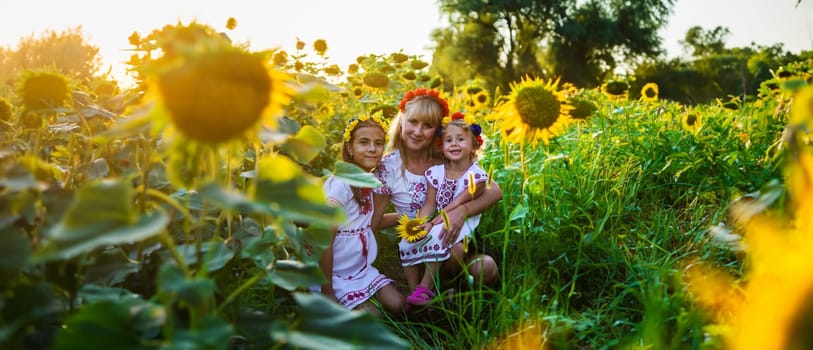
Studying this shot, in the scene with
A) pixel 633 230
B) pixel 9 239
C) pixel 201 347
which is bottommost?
pixel 633 230

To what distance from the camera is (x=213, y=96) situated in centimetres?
79

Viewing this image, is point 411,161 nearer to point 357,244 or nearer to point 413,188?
point 413,188

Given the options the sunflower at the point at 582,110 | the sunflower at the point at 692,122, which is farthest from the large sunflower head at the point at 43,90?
the sunflower at the point at 692,122

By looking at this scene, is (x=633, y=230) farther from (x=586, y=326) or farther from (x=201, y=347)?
(x=201, y=347)

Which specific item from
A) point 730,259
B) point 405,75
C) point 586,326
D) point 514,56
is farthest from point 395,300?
point 514,56

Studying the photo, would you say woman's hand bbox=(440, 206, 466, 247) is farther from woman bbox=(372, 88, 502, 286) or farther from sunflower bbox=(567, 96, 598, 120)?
sunflower bbox=(567, 96, 598, 120)

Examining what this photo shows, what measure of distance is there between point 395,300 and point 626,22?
26.1 metres

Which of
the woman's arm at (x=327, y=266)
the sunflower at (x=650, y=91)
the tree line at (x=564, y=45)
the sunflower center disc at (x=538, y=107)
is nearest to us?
the sunflower center disc at (x=538, y=107)

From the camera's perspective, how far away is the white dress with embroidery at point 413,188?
8.88 ft

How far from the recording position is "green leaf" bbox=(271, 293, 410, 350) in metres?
0.93

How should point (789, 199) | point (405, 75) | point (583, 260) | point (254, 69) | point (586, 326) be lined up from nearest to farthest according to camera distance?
point (254, 69), point (789, 199), point (586, 326), point (583, 260), point (405, 75)

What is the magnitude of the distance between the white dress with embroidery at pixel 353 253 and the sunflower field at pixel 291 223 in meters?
0.24

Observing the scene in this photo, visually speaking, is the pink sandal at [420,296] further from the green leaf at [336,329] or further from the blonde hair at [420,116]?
the green leaf at [336,329]

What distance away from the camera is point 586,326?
182 cm
